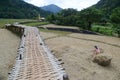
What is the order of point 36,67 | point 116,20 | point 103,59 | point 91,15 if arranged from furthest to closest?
point 91,15, point 116,20, point 103,59, point 36,67

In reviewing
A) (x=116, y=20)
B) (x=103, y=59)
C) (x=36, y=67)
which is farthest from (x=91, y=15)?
(x=36, y=67)

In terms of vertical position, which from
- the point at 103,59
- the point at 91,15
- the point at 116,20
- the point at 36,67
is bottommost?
the point at 103,59

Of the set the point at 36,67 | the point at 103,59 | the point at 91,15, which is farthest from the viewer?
the point at 91,15

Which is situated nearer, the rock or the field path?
the field path

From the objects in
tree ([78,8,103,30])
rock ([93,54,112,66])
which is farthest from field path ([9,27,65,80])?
tree ([78,8,103,30])

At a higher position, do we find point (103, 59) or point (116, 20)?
point (116, 20)

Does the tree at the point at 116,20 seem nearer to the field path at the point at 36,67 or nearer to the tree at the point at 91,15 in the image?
the tree at the point at 91,15

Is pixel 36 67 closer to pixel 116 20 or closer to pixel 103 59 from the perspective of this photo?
pixel 103 59

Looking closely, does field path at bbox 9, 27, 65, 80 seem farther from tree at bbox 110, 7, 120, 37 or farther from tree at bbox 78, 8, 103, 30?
tree at bbox 78, 8, 103, 30

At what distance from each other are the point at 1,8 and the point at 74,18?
28478mm

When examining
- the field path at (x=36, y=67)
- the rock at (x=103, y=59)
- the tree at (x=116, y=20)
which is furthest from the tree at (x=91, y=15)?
the field path at (x=36, y=67)

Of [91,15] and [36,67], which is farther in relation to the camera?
[91,15]

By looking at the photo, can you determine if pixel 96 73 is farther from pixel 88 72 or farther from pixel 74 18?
pixel 74 18

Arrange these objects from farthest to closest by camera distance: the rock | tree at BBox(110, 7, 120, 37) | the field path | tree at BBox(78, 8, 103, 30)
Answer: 1. tree at BBox(78, 8, 103, 30)
2. tree at BBox(110, 7, 120, 37)
3. the rock
4. the field path
